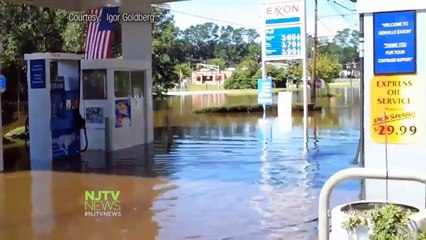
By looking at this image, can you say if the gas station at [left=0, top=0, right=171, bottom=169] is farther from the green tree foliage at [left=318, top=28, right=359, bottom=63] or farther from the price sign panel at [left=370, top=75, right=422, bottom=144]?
the green tree foliage at [left=318, top=28, right=359, bottom=63]

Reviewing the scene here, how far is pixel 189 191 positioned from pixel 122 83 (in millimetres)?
6848

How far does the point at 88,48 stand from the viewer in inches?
653

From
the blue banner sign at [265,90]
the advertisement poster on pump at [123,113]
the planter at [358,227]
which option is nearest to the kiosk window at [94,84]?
the advertisement poster on pump at [123,113]

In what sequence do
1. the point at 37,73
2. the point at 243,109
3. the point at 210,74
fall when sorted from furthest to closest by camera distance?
the point at 210,74 < the point at 243,109 < the point at 37,73

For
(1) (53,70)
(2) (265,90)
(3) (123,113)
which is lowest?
(3) (123,113)

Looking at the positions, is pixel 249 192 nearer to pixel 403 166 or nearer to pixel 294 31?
pixel 403 166

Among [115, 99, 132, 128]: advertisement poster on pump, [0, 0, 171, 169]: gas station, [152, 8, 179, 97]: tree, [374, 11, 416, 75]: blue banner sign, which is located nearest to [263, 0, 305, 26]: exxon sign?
[0, 0, 171, 169]: gas station

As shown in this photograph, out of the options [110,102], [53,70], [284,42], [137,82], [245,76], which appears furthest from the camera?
[245,76]

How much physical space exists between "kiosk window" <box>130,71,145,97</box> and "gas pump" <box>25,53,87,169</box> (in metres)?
2.11

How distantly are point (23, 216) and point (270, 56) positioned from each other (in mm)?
16393

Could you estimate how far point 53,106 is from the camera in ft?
45.5

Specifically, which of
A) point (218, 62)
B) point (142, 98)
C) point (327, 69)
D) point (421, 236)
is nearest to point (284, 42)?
point (142, 98)

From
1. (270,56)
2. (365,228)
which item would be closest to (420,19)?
(365,228)

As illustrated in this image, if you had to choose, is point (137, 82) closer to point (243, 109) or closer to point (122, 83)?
point (122, 83)
